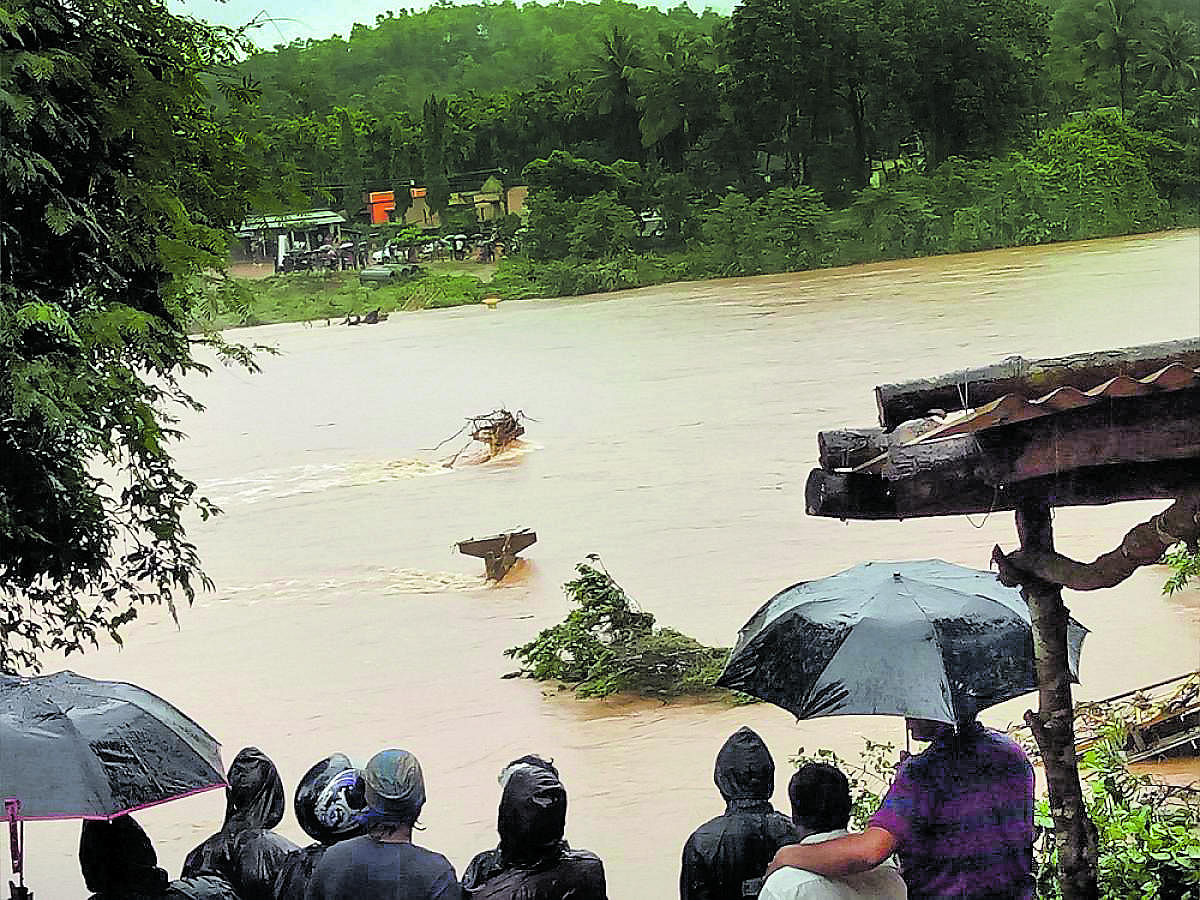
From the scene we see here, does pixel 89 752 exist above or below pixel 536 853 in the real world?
above

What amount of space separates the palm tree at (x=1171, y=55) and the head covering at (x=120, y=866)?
1548cm

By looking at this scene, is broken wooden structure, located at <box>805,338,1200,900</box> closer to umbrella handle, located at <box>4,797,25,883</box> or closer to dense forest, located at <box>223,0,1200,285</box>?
umbrella handle, located at <box>4,797,25,883</box>

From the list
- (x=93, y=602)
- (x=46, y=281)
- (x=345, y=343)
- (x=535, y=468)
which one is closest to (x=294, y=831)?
(x=93, y=602)

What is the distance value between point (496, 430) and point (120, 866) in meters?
11.8

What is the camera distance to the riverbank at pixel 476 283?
→ 42.2ft

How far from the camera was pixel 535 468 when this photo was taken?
1380cm

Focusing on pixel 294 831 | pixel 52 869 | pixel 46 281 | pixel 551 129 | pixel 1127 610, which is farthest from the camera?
pixel 551 129

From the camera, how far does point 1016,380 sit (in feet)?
7.86

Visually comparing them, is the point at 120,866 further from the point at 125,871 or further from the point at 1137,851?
the point at 1137,851

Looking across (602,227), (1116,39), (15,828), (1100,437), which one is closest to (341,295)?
(602,227)

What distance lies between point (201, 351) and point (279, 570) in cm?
267

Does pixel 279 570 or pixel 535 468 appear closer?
pixel 279 570

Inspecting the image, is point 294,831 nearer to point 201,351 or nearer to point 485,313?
point 201,351

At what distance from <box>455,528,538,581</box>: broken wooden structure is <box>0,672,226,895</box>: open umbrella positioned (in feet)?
30.4
